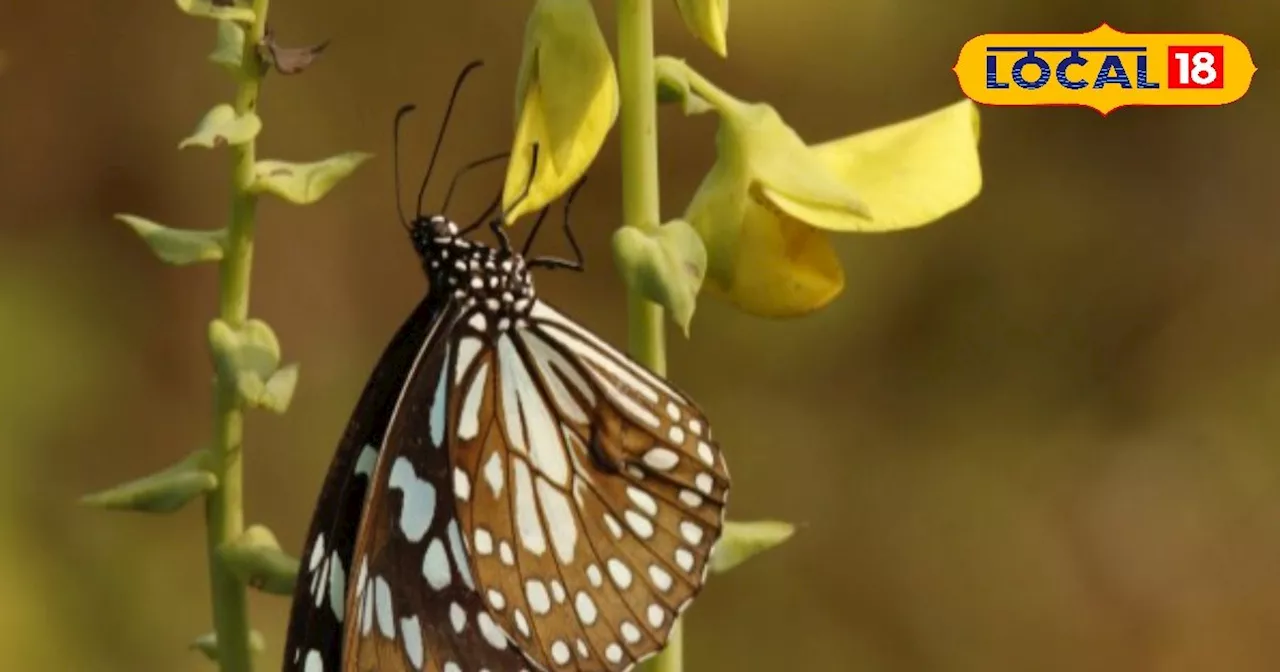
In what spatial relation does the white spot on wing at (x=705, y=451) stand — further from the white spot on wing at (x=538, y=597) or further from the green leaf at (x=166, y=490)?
the green leaf at (x=166, y=490)

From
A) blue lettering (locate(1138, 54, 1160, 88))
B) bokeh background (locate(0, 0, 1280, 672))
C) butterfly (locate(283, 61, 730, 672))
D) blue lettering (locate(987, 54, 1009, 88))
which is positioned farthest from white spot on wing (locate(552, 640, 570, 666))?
blue lettering (locate(1138, 54, 1160, 88))

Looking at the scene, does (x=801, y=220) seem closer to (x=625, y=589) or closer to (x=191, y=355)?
(x=625, y=589)

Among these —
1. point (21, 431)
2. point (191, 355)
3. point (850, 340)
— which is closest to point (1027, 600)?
point (850, 340)

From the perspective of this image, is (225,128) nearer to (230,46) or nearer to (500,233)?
(230,46)

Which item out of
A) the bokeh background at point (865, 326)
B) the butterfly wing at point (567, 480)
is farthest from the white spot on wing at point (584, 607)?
the bokeh background at point (865, 326)

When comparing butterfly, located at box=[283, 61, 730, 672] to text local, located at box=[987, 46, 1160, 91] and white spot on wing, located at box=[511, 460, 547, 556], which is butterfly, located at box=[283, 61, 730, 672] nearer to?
white spot on wing, located at box=[511, 460, 547, 556]
